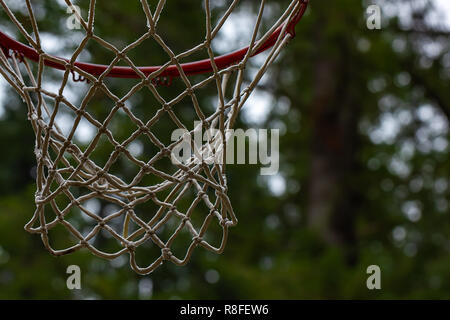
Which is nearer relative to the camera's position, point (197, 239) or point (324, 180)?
point (197, 239)

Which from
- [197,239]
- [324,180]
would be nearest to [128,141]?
[197,239]

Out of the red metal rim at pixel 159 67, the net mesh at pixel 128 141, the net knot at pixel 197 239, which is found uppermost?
the red metal rim at pixel 159 67

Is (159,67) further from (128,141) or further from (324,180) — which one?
(324,180)

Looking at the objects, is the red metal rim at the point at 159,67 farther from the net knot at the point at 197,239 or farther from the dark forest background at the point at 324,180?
the dark forest background at the point at 324,180

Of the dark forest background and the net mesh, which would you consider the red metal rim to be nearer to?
the net mesh

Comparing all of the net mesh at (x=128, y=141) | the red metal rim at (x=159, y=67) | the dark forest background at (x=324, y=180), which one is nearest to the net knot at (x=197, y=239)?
the net mesh at (x=128, y=141)

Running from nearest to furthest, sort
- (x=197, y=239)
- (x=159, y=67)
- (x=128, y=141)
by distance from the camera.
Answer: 1. (x=128, y=141)
2. (x=197, y=239)
3. (x=159, y=67)

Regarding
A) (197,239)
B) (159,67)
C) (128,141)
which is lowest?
(197,239)

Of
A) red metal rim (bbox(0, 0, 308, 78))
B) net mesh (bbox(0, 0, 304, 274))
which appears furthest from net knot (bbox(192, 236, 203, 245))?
red metal rim (bbox(0, 0, 308, 78))

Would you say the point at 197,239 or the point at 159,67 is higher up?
the point at 159,67

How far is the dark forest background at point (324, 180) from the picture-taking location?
4.44m

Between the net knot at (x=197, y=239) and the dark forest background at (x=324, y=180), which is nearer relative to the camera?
the net knot at (x=197, y=239)

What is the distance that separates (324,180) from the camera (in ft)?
17.9
